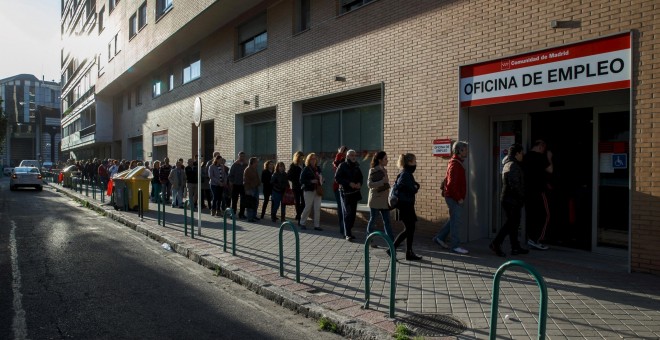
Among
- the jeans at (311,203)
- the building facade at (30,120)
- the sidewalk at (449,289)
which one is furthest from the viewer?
the building facade at (30,120)

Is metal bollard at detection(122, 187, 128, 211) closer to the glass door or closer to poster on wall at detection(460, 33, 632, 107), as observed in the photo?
poster on wall at detection(460, 33, 632, 107)

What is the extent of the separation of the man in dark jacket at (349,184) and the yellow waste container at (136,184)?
838 centimetres

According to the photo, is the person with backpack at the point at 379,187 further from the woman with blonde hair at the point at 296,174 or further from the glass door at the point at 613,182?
the woman with blonde hair at the point at 296,174

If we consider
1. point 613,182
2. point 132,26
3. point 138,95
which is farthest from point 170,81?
point 613,182

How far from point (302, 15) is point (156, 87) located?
1434 cm

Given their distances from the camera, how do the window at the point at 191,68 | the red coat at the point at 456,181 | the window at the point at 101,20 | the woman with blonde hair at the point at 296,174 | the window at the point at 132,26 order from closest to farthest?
the red coat at the point at 456,181 → the woman with blonde hair at the point at 296,174 → the window at the point at 191,68 → the window at the point at 132,26 → the window at the point at 101,20

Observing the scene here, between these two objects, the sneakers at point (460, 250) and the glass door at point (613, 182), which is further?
the sneakers at point (460, 250)

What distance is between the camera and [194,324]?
5.06 meters

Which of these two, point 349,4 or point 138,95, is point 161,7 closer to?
point 138,95

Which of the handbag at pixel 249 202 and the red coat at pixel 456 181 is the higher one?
the red coat at pixel 456 181

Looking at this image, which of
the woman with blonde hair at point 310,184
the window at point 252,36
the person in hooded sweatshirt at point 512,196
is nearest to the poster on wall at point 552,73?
the person in hooded sweatshirt at point 512,196

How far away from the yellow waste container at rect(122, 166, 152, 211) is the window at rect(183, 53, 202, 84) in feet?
18.4

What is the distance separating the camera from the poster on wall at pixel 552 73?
6867mm

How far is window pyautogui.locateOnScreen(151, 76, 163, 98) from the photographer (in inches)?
975
